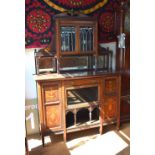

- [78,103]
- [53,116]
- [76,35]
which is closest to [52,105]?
[53,116]

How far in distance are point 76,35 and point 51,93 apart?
2.86ft

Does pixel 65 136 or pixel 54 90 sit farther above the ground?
pixel 54 90

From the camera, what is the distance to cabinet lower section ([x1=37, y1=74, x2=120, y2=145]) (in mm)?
2512

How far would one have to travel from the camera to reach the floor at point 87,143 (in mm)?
2470

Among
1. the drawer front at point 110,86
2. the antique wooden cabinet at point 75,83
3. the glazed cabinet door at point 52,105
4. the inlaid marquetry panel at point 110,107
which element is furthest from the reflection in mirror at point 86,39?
the inlaid marquetry panel at point 110,107

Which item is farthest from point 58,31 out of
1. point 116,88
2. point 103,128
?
point 103,128

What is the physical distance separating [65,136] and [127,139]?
0.88m

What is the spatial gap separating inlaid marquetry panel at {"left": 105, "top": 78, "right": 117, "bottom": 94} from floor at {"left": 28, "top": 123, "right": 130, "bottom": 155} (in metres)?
0.66

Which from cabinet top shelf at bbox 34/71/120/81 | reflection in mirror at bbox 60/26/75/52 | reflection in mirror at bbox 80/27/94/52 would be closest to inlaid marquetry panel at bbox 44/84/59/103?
cabinet top shelf at bbox 34/71/120/81

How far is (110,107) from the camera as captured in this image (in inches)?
114

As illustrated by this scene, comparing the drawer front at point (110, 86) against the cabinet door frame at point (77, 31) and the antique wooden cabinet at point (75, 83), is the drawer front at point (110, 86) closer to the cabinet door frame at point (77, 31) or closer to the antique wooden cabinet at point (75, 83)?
the antique wooden cabinet at point (75, 83)

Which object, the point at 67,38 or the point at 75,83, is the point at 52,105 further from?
the point at 67,38
